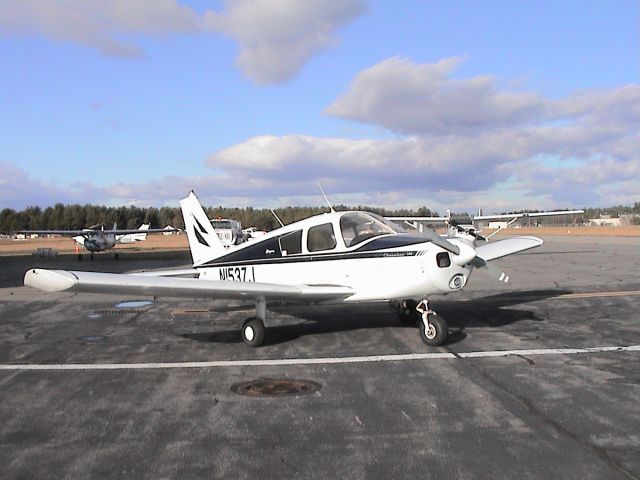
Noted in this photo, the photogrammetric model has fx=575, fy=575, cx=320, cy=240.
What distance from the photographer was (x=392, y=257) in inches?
→ 370

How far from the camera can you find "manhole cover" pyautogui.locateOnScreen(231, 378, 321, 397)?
6.80 metres

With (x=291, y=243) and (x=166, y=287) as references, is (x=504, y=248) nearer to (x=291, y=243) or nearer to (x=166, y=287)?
(x=291, y=243)

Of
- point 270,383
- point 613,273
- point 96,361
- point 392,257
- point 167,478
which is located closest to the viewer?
point 167,478

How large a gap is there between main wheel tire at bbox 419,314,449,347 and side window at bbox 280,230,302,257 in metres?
2.72

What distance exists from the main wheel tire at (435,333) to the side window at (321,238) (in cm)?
220

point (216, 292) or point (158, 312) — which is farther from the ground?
point (216, 292)

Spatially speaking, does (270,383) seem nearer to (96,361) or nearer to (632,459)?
(96,361)

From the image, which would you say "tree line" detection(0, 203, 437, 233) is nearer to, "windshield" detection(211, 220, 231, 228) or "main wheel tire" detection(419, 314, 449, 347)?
"windshield" detection(211, 220, 231, 228)

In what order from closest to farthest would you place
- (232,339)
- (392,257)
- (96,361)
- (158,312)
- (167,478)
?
(167,478) < (96,361) < (392,257) < (232,339) < (158,312)

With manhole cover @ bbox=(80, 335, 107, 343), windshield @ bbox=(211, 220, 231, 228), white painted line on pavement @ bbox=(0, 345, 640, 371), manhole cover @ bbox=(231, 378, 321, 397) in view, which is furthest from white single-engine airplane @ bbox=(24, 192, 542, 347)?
windshield @ bbox=(211, 220, 231, 228)

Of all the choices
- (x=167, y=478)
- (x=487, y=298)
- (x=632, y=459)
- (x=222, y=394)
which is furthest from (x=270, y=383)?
(x=487, y=298)

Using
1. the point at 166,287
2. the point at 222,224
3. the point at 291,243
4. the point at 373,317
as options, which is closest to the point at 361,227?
the point at 291,243

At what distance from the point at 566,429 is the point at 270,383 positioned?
353 centimetres

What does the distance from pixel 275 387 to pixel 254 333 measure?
258cm
